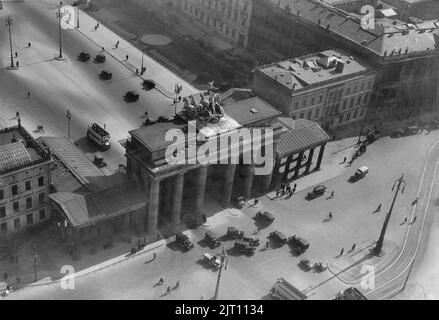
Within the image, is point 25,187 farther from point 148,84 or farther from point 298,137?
point 148,84

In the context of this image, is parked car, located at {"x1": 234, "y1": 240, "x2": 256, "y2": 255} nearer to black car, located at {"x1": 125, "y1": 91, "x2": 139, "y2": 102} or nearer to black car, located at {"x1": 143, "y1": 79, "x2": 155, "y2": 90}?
black car, located at {"x1": 125, "y1": 91, "x2": 139, "y2": 102}

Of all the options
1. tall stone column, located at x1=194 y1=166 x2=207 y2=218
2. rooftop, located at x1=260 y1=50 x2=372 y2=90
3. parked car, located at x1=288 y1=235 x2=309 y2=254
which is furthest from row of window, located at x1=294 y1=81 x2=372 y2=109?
parked car, located at x1=288 y1=235 x2=309 y2=254

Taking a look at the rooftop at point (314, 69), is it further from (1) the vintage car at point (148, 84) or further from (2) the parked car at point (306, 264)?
(2) the parked car at point (306, 264)

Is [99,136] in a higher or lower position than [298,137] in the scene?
lower

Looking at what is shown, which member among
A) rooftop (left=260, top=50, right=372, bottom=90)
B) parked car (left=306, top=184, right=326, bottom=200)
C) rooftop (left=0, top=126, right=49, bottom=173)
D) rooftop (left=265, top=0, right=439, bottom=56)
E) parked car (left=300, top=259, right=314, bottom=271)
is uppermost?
rooftop (left=265, top=0, right=439, bottom=56)

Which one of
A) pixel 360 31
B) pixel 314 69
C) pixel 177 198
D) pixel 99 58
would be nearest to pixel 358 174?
pixel 314 69

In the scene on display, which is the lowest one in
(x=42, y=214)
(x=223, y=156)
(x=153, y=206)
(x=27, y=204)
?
Answer: (x=42, y=214)

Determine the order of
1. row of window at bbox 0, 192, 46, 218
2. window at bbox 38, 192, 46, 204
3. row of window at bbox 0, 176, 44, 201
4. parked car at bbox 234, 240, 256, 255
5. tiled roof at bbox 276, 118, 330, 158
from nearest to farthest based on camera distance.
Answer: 1. row of window at bbox 0, 176, 44, 201
2. row of window at bbox 0, 192, 46, 218
3. window at bbox 38, 192, 46, 204
4. parked car at bbox 234, 240, 256, 255
5. tiled roof at bbox 276, 118, 330, 158
